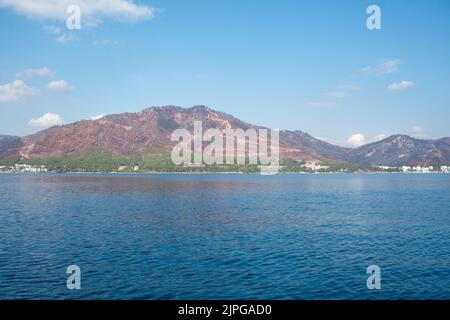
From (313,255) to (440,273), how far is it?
1219 centimetres

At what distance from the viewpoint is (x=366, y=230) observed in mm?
60125

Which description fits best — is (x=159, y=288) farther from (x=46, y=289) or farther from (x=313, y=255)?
(x=313, y=255)

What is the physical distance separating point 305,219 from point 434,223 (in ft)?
70.7

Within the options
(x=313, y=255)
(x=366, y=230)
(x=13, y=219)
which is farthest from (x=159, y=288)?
(x=13, y=219)

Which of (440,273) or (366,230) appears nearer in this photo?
(440,273)

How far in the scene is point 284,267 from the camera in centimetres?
3769
